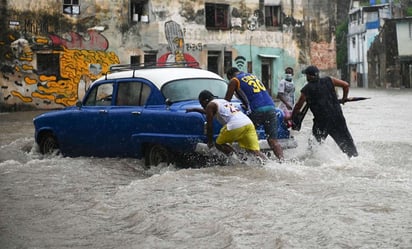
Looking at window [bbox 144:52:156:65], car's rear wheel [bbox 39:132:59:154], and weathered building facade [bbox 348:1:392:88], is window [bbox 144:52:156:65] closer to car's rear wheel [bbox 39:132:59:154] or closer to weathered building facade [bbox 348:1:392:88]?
car's rear wheel [bbox 39:132:59:154]

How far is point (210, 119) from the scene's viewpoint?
8102 mm

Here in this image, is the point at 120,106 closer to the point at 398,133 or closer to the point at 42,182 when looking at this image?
the point at 42,182

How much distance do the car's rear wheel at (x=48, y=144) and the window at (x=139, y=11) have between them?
15.1 m

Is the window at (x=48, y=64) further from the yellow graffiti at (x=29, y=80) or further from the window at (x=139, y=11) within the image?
the window at (x=139, y=11)

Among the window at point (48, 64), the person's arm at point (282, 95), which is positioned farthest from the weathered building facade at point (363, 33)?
the person's arm at point (282, 95)

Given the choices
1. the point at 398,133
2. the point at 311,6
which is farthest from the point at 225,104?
the point at 311,6

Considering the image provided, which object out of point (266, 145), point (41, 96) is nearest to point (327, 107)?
point (266, 145)

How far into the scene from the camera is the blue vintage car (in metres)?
8.63

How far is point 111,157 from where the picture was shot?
9719 millimetres

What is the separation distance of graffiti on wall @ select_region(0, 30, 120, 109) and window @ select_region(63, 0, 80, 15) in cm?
81

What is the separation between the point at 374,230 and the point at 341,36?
242 ft

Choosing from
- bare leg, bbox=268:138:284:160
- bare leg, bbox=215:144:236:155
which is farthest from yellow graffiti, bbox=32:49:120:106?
bare leg, bbox=215:144:236:155

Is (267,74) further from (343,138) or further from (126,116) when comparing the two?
(126,116)

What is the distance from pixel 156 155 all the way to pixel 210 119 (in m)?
1.35
